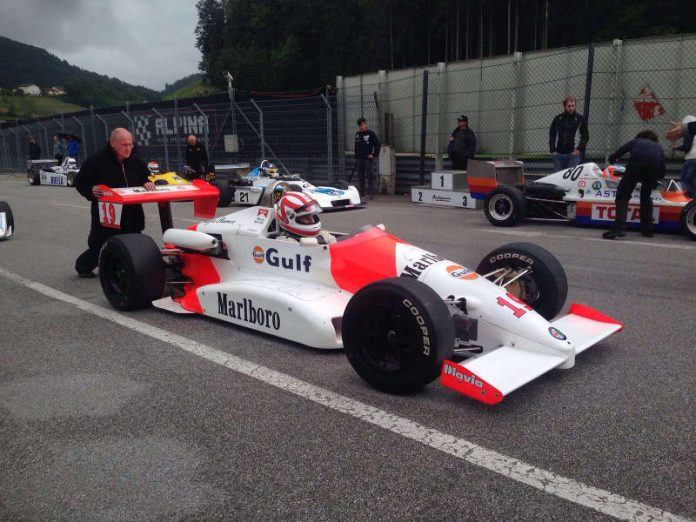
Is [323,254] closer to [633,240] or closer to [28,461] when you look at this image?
[28,461]

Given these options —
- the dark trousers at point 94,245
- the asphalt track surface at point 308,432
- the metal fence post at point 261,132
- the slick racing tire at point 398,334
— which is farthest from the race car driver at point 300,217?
the metal fence post at point 261,132

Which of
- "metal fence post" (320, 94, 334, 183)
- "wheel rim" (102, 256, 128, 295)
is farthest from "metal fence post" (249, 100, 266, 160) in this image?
"wheel rim" (102, 256, 128, 295)

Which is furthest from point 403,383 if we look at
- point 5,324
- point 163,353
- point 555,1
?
point 555,1

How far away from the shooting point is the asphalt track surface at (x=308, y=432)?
2.51 m

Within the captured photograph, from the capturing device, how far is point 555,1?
128ft

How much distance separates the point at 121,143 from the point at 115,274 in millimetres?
1564

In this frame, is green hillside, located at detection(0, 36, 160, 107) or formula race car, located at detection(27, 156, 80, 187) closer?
formula race car, located at detection(27, 156, 80, 187)

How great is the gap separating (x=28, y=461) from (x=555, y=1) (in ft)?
140

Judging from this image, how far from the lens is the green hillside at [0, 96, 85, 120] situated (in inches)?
2832

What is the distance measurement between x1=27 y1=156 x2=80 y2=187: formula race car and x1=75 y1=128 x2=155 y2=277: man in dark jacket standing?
1751 cm

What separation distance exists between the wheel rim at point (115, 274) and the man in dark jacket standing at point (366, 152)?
996 centimetres

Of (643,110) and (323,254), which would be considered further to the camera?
(643,110)

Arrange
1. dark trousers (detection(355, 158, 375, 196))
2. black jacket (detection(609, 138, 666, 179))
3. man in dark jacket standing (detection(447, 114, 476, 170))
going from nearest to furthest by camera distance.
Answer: black jacket (detection(609, 138, 666, 179)) < man in dark jacket standing (detection(447, 114, 476, 170)) < dark trousers (detection(355, 158, 375, 196))

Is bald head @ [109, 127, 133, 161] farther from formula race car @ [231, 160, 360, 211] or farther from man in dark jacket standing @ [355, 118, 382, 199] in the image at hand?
man in dark jacket standing @ [355, 118, 382, 199]
